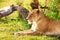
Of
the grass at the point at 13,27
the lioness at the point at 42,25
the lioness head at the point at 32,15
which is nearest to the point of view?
the grass at the point at 13,27

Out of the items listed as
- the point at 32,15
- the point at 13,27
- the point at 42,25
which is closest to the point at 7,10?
the point at 13,27

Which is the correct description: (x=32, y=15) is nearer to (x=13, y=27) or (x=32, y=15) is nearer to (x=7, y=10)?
(x=13, y=27)

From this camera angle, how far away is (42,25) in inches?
239

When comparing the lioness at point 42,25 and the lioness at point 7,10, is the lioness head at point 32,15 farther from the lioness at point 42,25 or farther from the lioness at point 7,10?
the lioness at point 7,10

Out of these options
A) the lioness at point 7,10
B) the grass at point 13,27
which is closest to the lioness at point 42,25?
the grass at point 13,27

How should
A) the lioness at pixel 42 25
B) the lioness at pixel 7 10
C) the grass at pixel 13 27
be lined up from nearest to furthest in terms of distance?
the grass at pixel 13 27
the lioness at pixel 42 25
the lioness at pixel 7 10

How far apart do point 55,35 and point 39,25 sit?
460mm

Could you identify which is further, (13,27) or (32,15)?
(13,27)

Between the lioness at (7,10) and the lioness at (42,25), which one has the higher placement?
the lioness at (7,10)

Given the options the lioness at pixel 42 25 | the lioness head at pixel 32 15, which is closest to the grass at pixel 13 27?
the lioness at pixel 42 25

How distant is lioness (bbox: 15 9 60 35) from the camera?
6023mm

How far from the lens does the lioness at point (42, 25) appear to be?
19.8 feet

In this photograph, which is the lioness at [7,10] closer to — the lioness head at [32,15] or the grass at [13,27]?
the grass at [13,27]

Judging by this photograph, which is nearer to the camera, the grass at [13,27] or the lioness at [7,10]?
the grass at [13,27]
